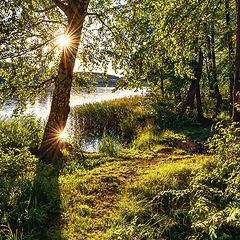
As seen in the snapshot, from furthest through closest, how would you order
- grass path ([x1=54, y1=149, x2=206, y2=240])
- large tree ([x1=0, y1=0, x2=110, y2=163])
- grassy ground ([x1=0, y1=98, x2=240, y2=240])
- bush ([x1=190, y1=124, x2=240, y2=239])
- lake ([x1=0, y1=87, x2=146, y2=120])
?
lake ([x1=0, y1=87, x2=146, y2=120]), large tree ([x1=0, y1=0, x2=110, y2=163]), grass path ([x1=54, y1=149, x2=206, y2=240]), grassy ground ([x1=0, y1=98, x2=240, y2=240]), bush ([x1=190, y1=124, x2=240, y2=239])

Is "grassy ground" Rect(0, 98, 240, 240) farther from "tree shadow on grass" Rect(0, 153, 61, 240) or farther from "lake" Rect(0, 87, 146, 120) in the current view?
"lake" Rect(0, 87, 146, 120)

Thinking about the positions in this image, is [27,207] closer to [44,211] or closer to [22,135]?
[44,211]

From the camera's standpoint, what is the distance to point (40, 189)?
3.24m

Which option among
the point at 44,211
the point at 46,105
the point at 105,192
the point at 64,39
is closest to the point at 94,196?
the point at 105,192

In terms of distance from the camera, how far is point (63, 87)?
515cm

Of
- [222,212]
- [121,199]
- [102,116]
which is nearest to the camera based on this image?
[222,212]

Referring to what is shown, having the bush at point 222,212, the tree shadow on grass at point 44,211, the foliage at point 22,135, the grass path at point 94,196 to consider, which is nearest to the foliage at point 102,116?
the foliage at point 22,135

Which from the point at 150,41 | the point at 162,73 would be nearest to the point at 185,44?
the point at 150,41

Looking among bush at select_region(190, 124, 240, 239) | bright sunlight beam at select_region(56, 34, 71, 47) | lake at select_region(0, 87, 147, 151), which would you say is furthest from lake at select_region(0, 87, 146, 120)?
bush at select_region(190, 124, 240, 239)

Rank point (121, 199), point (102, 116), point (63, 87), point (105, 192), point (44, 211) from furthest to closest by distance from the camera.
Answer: point (102, 116) → point (63, 87) → point (105, 192) → point (121, 199) → point (44, 211)

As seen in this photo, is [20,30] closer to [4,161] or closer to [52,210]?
[4,161]

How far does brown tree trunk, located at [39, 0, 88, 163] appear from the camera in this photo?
16.0ft

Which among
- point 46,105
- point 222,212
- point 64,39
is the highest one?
point 64,39

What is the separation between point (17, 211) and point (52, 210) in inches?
20.7
